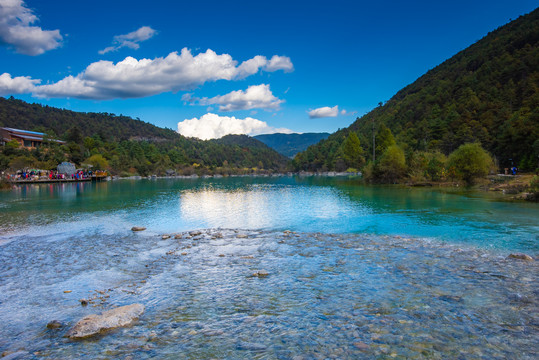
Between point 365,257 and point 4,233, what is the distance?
2198 cm

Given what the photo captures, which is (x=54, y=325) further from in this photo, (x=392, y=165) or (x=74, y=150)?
(x=74, y=150)

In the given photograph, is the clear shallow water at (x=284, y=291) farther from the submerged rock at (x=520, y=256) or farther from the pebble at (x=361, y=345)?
the submerged rock at (x=520, y=256)

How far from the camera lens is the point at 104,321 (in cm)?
743

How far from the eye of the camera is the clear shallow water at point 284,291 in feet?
21.1

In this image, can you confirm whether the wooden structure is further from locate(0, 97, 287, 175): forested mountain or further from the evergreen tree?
the evergreen tree

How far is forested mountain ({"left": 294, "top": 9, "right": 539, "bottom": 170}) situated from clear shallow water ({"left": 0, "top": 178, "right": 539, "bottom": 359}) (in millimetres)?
56101

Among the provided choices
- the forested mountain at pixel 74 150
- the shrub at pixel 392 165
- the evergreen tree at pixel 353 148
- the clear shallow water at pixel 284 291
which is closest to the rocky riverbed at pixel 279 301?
the clear shallow water at pixel 284 291

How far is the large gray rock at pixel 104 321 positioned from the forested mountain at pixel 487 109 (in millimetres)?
66907

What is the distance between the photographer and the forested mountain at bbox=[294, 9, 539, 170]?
64.8 metres

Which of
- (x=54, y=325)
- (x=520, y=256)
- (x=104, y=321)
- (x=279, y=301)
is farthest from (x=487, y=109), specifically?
(x=54, y=325)

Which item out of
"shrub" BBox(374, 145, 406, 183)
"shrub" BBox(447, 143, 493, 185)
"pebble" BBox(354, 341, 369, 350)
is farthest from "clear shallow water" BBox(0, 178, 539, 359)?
"shrub" BBox(374, 145, 406, 183)

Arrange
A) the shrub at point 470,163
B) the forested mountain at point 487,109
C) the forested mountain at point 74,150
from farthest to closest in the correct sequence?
the forested mountain at point 74,150 < the forested mountain at point 487,109 < the shrub at point 470,163

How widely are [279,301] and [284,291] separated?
763 mm

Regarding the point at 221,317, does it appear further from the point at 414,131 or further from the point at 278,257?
the point at 414,131
